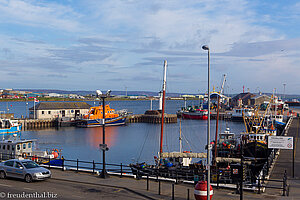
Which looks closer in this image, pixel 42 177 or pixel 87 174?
pixel 42 177

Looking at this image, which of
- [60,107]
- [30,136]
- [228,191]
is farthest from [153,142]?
[228,191]

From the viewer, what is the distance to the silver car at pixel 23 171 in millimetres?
22547

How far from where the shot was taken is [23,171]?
2277 cm

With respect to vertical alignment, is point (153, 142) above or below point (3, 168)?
below

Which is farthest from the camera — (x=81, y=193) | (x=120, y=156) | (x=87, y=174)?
(x=120, y=156)

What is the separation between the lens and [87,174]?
25.9 metres

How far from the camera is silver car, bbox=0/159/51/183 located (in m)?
22.5

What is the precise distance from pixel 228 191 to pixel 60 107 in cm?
9395

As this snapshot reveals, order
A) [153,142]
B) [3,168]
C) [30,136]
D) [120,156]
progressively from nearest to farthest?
[3,168] < [120,156] < [153,142] < [30,136]

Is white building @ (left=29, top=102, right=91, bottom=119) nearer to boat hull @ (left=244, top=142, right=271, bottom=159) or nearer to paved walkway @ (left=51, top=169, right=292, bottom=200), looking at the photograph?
boat hull @ (left=244, top=142, right=271, bottom=159)

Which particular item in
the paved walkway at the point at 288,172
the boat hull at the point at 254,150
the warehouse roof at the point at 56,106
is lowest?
the boat hull at the point at 254,150

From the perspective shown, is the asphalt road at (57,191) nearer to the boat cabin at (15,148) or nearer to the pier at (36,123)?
the boat cabin at (15,148)

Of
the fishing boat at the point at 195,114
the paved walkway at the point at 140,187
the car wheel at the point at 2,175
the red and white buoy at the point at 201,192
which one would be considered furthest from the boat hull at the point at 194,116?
the red and white buoy at the point at 201,192

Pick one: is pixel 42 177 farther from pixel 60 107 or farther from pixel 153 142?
pixel 60 107
